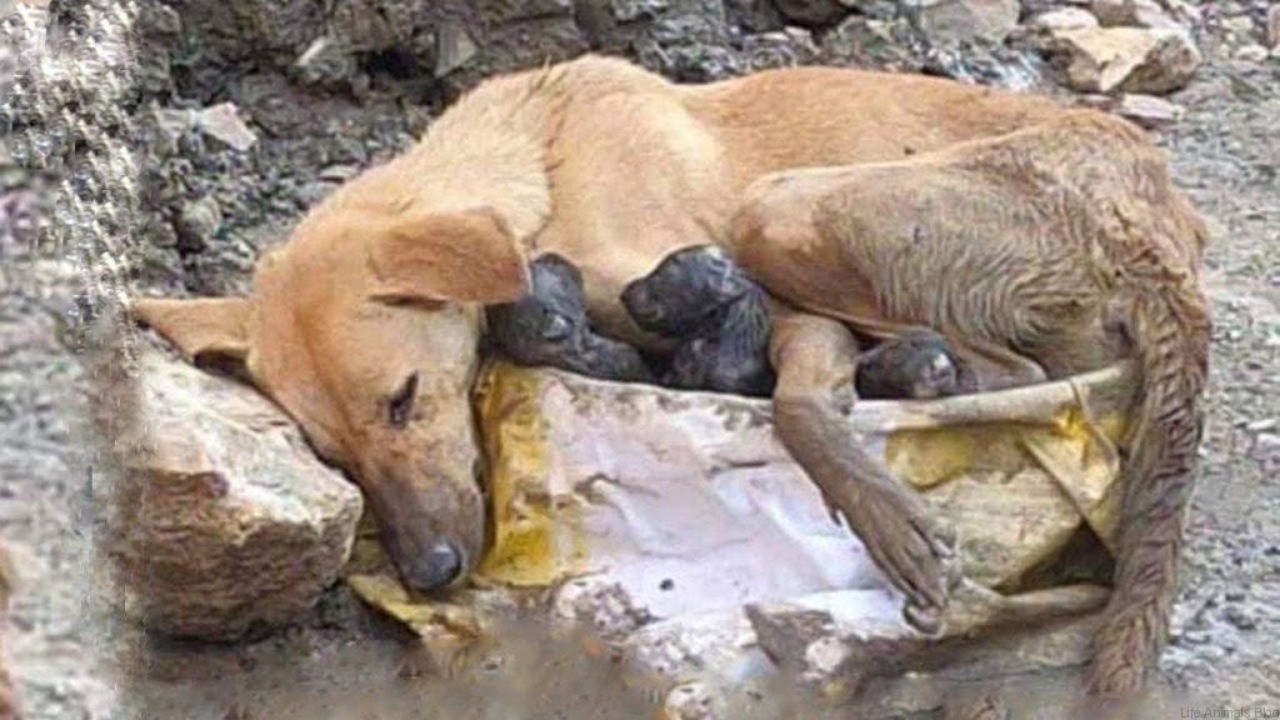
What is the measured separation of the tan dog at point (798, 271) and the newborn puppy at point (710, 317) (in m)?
0.06

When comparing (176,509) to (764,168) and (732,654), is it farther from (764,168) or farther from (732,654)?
(764,168)

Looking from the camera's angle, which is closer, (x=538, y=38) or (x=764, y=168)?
(x=764, y=168)

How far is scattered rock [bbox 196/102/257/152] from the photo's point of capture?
7.12 m

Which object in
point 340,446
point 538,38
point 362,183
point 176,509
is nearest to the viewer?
point 176,509

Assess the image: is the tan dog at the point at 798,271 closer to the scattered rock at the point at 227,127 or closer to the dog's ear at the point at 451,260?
the dog's ear at the point at 451,260

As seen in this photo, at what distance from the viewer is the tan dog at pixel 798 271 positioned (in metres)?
4.96

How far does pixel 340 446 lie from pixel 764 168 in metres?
1.18

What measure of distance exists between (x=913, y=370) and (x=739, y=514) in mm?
433

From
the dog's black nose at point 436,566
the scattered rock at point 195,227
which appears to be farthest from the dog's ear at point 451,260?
the scattered rock at point 195,227

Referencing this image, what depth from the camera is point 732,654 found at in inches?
189

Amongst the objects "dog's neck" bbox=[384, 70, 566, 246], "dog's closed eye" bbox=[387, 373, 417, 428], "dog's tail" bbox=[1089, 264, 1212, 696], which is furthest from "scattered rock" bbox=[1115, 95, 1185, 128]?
"dog's closed eye" bbox=[387, 373, 417, 428]

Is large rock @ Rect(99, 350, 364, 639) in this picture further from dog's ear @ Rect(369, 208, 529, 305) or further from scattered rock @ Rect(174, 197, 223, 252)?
scattered rock @ Rect(174, 197, 223, 252)

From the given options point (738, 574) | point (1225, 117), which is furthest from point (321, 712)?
point (1225, 117)

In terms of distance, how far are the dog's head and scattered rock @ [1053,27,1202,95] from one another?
3327 mm
